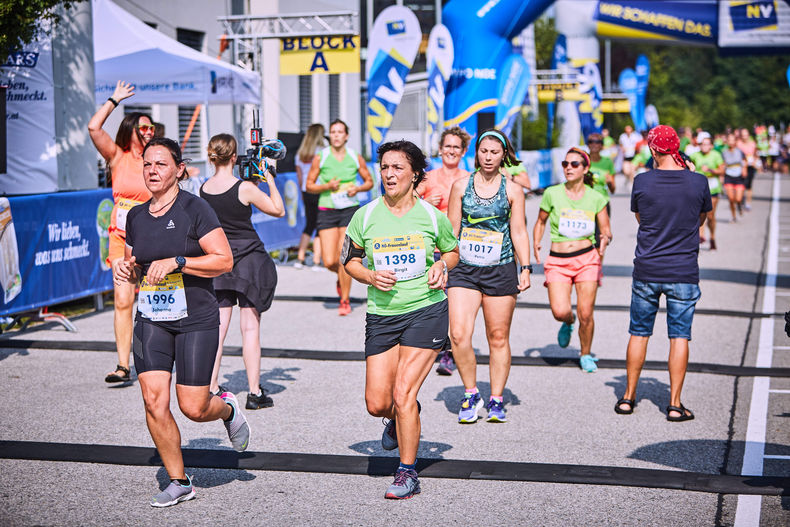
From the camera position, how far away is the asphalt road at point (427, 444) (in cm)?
481

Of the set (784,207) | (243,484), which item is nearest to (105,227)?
(243,484)

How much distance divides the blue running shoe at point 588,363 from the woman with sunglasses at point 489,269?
1756 mm

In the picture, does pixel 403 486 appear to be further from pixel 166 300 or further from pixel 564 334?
pixel 564 334

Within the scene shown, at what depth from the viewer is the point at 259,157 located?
6316mm

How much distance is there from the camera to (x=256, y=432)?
623 centimetres

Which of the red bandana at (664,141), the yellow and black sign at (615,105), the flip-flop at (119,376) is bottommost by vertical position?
the flip-flop at (119,376)

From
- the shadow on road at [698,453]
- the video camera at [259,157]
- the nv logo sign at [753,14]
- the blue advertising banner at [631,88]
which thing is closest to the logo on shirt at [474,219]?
the video camera at [259,157]

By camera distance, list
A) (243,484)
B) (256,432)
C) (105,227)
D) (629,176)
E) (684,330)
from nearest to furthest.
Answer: (243,484)
(256,432)
(684,330)
(105,227)
(629,176)

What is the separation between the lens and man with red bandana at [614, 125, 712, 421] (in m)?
6.56

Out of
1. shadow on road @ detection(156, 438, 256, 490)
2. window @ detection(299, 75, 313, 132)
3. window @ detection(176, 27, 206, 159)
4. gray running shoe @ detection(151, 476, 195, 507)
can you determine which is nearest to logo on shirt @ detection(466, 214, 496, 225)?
shadow on road @ detection(156, 438, 256, 490)

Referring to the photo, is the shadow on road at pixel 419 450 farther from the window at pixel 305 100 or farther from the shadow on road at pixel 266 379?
the window at pixel 305 100

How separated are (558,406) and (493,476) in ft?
5.80

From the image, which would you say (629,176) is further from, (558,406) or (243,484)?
(243,484)

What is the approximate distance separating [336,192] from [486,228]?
4.29 m
